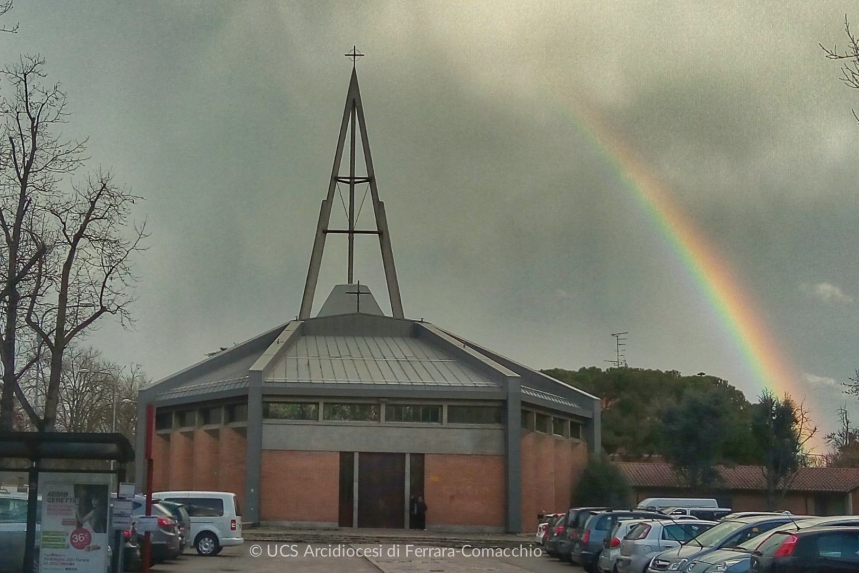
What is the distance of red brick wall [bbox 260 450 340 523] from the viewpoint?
4734 centimetres

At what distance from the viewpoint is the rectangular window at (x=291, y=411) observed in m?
48.2

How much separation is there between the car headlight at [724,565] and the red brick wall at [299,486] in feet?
106

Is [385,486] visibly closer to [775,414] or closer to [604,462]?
[604,462]

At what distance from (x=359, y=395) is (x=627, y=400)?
44.0 metres

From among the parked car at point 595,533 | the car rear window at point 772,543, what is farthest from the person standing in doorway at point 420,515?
the car rear window at point 772,543

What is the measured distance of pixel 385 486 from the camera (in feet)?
160

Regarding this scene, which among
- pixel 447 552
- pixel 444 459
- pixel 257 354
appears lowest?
pixel 447 552

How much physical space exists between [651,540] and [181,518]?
12968mm

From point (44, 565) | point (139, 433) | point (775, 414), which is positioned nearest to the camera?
point (44, 565)

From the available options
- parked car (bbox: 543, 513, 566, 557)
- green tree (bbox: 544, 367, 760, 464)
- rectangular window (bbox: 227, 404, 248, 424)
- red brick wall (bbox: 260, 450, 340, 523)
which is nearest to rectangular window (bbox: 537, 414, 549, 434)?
red brick wall (bbox: 260, 450, 340, 523)

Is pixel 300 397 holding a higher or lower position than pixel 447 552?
higher

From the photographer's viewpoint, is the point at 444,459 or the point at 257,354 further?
the point at 257,354

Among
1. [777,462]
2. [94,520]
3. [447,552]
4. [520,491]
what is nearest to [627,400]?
[777,462]

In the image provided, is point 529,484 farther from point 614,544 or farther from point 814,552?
point 814,552
